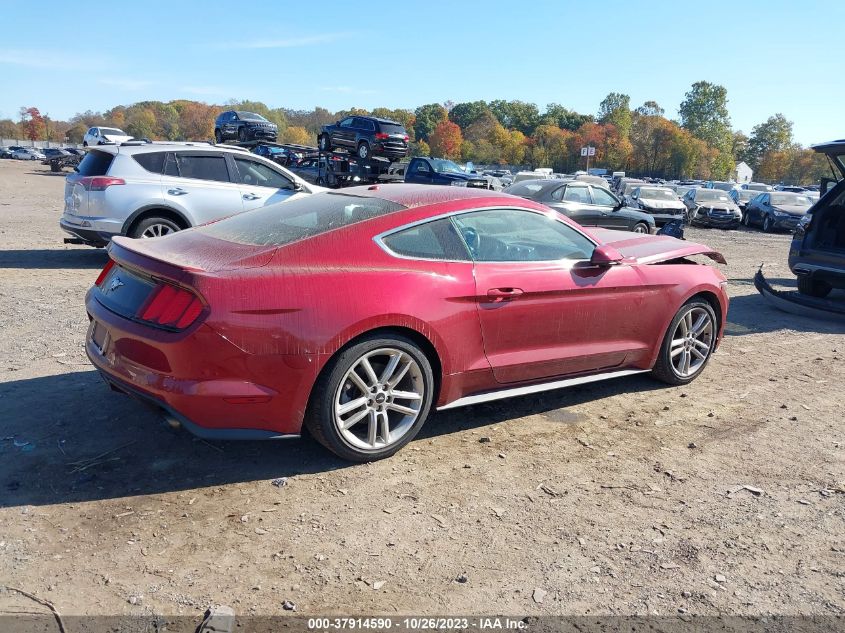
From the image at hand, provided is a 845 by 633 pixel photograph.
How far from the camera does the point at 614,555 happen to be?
3.20 m

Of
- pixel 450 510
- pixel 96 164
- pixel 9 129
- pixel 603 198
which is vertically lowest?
pixel 450 510

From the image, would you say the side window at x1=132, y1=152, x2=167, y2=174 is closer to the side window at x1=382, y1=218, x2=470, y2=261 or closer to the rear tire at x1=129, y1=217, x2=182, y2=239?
the rear tire at x1=129, y1=217, x2=182, y2=239

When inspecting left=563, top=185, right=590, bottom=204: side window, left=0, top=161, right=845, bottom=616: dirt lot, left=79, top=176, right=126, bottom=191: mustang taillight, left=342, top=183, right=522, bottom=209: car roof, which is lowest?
left=0, top=161, right=845, bottom=616: dirt lot

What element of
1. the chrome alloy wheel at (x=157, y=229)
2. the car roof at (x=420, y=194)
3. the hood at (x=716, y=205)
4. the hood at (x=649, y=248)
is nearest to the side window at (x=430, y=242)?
the car roof at (x=420, y=194)

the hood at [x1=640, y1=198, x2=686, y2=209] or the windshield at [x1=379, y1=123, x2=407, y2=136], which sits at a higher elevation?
the windshield at [x1=379, y1=123, x2=407, y2=136]

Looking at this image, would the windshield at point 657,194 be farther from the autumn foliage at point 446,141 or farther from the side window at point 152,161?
the autumn foliage at point 446,141

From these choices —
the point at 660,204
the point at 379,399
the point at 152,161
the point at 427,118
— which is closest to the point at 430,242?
the point at 379,399

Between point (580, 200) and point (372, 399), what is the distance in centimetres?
1127

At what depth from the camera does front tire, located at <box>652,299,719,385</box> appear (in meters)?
5.46

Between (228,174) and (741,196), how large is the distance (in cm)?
3373

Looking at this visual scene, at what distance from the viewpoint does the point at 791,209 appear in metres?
24.6

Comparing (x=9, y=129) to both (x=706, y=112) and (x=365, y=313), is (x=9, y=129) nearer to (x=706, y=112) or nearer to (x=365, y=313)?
(x=706, y=112)

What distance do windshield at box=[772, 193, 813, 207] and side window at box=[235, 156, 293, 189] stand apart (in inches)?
817

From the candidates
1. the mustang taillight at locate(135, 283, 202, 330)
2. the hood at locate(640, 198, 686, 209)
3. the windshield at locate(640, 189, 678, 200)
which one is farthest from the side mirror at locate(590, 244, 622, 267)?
the windshield at locate(640, 189, 678, 200)
